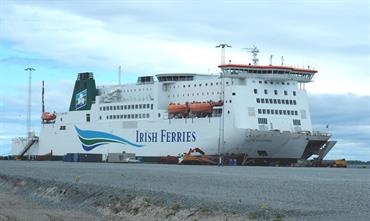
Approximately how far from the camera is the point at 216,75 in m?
82.5

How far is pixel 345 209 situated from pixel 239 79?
195 ft

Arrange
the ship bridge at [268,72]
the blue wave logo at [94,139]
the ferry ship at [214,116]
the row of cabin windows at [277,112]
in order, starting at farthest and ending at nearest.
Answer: the blue wave logo at [94,139] < the row of cabin windows at [277,112] < the ship bridge at [268,72] < the ferry ship at [214,116]

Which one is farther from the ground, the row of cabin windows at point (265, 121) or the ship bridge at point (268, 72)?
the ship bridge at point (268, 72)

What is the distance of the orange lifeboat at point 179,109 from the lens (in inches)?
3086

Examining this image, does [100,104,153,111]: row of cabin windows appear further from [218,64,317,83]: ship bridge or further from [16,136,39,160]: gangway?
[16,136,39,160]: gangway

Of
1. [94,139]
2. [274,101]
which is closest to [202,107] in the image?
[274,101]

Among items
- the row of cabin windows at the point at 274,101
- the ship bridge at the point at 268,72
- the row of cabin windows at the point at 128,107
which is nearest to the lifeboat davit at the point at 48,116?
the row of cabin windows at the point at 128,107

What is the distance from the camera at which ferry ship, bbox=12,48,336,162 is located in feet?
244

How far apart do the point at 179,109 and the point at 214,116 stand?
5080mm

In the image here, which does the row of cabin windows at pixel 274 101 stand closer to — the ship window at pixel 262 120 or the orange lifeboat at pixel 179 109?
the ship window at pixel 262 120

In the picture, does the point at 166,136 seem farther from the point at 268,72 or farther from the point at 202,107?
the point at 268,72

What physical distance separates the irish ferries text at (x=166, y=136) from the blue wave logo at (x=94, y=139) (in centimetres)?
229

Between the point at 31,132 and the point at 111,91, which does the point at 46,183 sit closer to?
the point at 111,91

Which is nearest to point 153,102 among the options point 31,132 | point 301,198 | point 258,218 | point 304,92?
point 304,92
